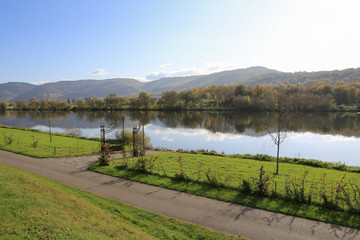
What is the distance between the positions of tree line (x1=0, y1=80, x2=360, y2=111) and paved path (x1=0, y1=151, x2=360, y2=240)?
103 meters

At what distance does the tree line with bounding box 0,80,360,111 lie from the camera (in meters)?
111

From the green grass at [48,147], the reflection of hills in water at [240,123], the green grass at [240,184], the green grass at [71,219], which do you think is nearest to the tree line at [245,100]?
the reflection of hills in water at [240,123]

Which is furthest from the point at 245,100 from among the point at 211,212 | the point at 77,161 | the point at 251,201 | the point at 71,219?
the point at 71,219

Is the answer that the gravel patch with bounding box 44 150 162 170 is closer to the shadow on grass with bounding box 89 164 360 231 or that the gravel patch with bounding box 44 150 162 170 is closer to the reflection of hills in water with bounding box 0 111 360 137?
the shadow on grass with bounding box 89 164 360 231

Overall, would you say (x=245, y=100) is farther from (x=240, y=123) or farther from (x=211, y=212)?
(x=211, y=212)

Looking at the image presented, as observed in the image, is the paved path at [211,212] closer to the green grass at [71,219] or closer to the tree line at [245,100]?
the green grass at [71,219]

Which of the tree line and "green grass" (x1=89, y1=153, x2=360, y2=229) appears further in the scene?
the tree line

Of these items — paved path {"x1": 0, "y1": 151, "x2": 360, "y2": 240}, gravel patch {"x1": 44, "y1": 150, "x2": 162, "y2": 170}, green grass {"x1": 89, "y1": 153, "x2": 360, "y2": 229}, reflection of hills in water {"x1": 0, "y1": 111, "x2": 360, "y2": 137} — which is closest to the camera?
paved path {"x1": 0, "y1": 151, "x2": 360, "y2": 240}

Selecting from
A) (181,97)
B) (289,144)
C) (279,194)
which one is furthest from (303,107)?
(279,194)

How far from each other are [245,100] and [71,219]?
115741 mm

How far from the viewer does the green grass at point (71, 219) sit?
5.91 m

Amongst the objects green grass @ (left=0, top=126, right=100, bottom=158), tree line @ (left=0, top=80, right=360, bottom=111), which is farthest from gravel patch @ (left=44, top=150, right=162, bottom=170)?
tree line @ (left=0, top=80, right=360, bottom=111)

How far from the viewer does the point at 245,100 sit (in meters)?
116

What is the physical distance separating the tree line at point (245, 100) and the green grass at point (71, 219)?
106087 millimetres
